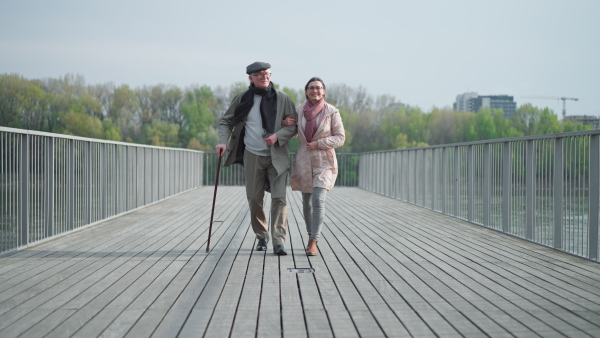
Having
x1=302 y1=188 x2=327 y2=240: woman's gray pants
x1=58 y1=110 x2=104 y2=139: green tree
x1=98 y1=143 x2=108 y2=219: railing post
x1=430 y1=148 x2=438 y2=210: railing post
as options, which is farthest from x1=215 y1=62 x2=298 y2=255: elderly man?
x1=58 y1=110 x2=104 y2=139: green tree

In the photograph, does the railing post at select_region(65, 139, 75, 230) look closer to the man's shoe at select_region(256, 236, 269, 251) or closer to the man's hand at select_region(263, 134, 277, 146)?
the man's shoe at select_region(256, 236, 269, 251)

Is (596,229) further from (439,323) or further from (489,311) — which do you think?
(439,323)

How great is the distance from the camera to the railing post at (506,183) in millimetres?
6004

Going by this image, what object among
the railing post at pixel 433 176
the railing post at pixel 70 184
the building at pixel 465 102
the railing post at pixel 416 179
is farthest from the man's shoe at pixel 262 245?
the building at pixel 465 102

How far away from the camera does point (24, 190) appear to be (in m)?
5.00

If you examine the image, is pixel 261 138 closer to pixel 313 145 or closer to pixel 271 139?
pixel 271 139

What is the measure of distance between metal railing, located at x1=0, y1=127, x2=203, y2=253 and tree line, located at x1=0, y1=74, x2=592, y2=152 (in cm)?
3379

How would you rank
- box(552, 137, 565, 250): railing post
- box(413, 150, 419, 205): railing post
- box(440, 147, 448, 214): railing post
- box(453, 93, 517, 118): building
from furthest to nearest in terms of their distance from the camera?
box(453, 93, 517, 118): building < box(413, 150, 419, 205): railing post < box(440, 147, 448, 214): railing post < box(552, 137, 565, 250): railing post

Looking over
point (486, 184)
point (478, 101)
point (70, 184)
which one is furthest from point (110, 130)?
point (478, 101)

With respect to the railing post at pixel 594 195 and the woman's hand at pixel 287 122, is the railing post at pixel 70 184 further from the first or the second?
the railing post at pixel 594 195

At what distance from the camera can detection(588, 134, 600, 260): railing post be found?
4.30 meters

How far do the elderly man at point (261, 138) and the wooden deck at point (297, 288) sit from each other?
390 millimetres

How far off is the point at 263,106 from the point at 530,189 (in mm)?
2484

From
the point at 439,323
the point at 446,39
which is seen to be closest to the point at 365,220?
the point at 439,323
